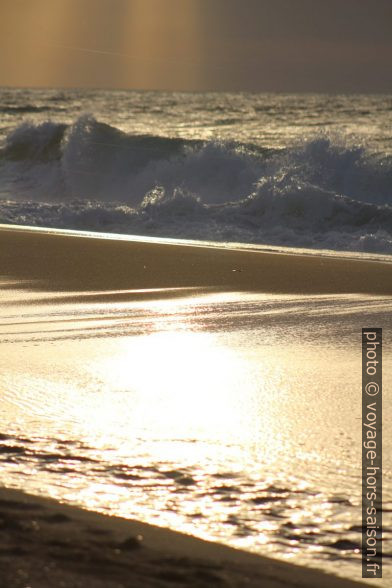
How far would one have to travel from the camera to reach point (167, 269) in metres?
8.84

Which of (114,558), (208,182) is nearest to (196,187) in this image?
(208,182)

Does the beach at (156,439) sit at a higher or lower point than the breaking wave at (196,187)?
lower

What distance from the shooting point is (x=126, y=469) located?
300cm

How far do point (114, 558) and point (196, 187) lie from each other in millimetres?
16438

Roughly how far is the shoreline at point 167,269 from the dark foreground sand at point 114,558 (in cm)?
469

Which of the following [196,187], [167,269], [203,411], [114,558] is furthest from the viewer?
[196,187]

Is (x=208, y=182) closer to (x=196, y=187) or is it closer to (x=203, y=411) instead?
(x=196, y=187)

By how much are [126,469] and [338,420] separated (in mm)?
1016

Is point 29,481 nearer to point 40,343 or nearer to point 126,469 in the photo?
point 126,469

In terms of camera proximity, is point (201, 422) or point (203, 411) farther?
point (203, 411)

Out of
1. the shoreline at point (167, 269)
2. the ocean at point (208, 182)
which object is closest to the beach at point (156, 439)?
the shoreline at point (167, 269)

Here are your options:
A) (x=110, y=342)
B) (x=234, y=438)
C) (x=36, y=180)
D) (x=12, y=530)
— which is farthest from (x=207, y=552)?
(x=36, y=180)

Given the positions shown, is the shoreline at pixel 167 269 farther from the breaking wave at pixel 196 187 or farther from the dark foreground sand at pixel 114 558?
the dark foreground sand at pixel 114 558

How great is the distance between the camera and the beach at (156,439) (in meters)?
2.23
